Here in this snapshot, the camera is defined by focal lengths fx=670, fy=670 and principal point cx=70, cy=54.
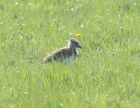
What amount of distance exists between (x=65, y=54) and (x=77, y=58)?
0.37 m

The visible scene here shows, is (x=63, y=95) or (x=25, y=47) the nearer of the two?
(x=63, y=95)

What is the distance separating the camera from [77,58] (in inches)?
431

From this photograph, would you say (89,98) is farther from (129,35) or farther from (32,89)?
(129,35)

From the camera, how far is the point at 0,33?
12516mm

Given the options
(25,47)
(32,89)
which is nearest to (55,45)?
(25,47)

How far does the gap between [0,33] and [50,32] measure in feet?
3.07

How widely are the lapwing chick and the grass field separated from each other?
0.51ft

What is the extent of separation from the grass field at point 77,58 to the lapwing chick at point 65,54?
16 centimetres

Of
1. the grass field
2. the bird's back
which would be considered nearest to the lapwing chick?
the bird's back

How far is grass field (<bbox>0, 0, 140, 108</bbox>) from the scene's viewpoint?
8453 millimetres

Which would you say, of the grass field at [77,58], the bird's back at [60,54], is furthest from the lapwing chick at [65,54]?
the grass field at [77,58]

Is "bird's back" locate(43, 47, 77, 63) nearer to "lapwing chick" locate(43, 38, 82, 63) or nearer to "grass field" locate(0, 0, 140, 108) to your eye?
"lapwing chick" locate(43, 38, 82, 63)

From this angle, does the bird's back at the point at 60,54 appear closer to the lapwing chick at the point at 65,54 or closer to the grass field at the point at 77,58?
the lapwing chick at the point at 65,54

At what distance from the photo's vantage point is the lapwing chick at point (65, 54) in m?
10.4
